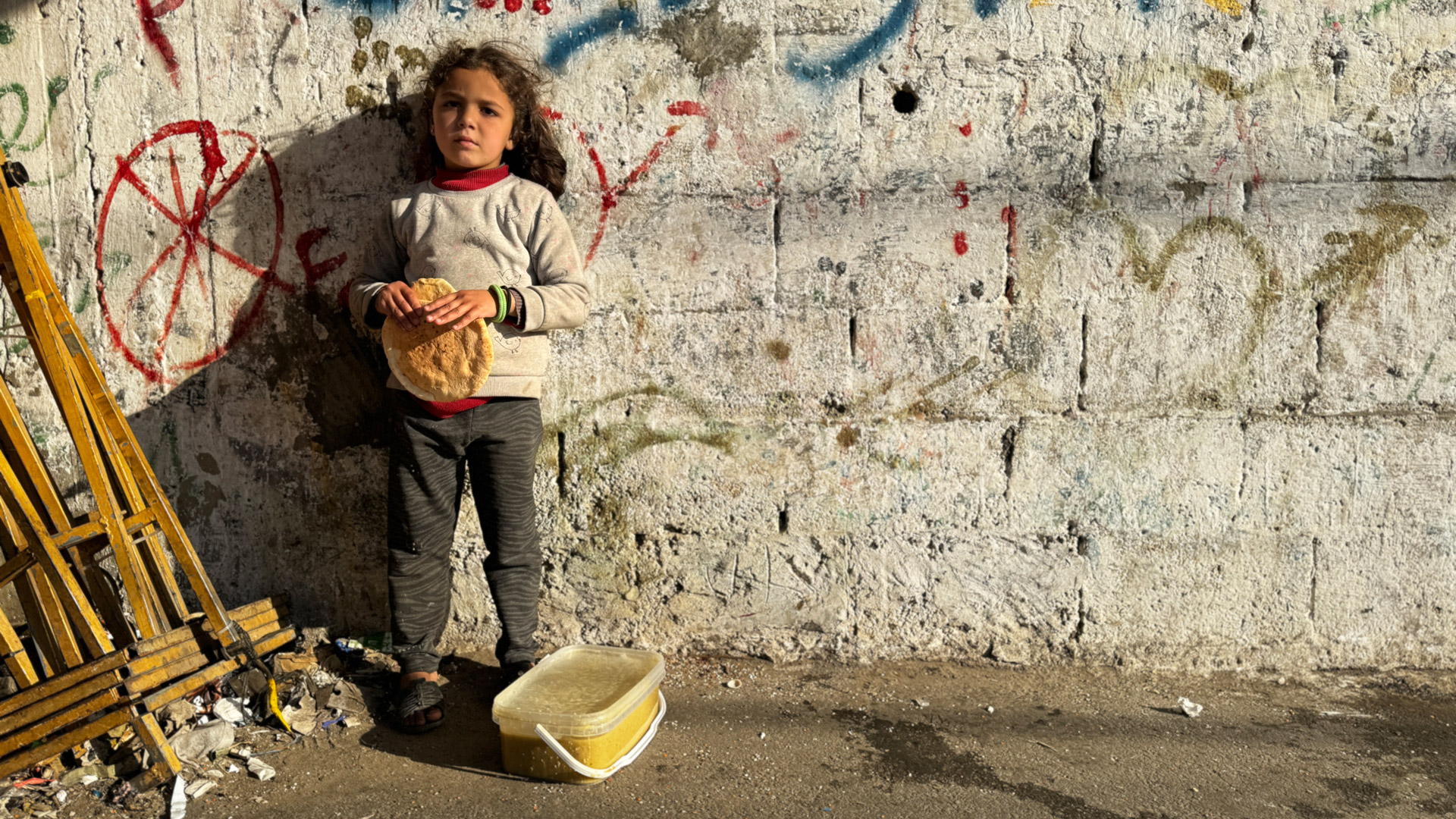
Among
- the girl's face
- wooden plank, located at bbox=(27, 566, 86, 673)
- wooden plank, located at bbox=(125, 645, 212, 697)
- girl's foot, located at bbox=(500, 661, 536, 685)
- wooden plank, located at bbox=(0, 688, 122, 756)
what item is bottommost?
girl's foot, located at bbox=(500, 661, 536, 685)

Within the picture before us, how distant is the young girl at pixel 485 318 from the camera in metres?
2.58

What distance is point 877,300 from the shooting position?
113 inches

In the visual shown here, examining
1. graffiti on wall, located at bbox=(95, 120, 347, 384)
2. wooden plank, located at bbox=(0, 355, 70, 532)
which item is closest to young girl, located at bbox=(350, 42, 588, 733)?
graffiti on wall, located at bbox=(95, 120, 347, 384)

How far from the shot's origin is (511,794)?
2.34m

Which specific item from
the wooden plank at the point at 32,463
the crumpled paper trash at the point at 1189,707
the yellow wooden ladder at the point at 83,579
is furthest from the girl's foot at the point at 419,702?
the crumpled paper trash at the point at 1189,707

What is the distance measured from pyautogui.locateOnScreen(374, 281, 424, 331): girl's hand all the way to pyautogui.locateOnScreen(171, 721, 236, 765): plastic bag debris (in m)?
1.20

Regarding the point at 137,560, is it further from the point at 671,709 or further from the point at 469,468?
the point at 671,709

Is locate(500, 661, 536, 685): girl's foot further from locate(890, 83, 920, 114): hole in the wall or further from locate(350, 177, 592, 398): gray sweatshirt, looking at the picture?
locate(890, 83, 920, 114): hole in the wall

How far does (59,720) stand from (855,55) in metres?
2.72

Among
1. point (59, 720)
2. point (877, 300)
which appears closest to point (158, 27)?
point (59, 720)

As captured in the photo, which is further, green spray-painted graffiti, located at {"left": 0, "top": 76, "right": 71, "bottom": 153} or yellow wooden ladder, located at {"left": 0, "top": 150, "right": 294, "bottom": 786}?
green spray-painted graffiti, located at {"left": 0, "top": 76, "right": 71, "bottom": 153}

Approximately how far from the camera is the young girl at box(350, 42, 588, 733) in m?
2.58

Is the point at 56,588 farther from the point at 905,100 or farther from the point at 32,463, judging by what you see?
the point at 905,100

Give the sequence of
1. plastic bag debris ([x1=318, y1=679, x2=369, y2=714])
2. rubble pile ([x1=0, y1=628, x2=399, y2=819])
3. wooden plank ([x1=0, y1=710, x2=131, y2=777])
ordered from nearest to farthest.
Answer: wooden plank ([x1=0, y1=710, x2=131, y2=777]), rubble pile ([x1=0, y1=628, x2=399, y2=819]), plastic bag debris ([x1=318, y1=679, x2=369, y2=714])
